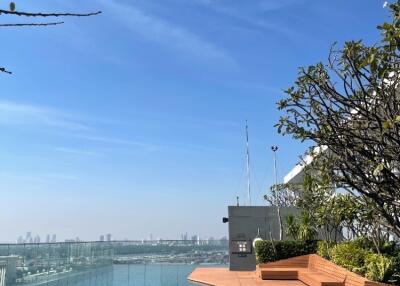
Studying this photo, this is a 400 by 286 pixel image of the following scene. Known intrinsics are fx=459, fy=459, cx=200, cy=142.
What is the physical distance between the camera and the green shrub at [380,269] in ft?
27.5

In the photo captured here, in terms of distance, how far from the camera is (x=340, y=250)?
10.9 m

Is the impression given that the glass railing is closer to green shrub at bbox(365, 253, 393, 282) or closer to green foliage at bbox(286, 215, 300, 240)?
green foliage at bbox(286, 215, 300, 240)

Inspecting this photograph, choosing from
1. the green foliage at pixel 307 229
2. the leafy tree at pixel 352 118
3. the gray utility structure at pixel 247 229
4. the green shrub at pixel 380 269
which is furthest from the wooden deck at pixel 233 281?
the leafy tree at pixel 352 118

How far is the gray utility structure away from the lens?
17844 mm

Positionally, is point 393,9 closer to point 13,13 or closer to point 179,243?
point 13,13

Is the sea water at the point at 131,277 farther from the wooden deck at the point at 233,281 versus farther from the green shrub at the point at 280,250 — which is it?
the green shrub at the point at 280,250

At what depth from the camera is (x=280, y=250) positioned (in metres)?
15.6

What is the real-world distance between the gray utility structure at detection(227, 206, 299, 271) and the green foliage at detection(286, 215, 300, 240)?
1132mm

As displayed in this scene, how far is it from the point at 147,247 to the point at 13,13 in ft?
65.8

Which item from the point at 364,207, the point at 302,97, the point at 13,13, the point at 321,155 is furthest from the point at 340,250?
the point at 13,13

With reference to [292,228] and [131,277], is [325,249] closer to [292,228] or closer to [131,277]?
[292,228]

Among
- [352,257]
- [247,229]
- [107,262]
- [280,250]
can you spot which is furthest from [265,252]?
[352,257]

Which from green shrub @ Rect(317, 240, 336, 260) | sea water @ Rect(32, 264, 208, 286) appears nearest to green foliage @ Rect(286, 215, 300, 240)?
green shrub @ Rect(317, 240, 336, 260)

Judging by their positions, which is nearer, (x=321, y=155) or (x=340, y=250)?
(x=321, y=155)
